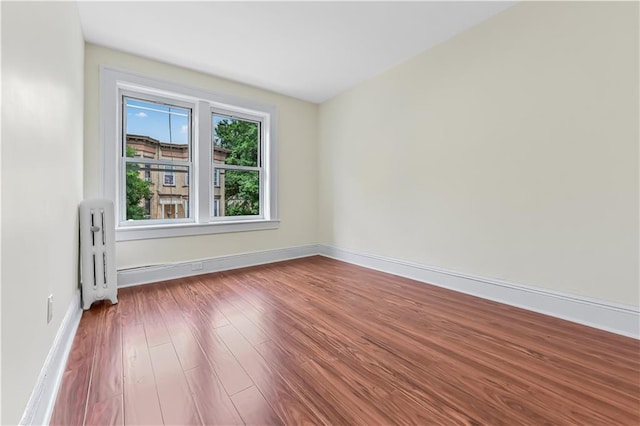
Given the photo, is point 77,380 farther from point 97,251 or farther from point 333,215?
point 333,215

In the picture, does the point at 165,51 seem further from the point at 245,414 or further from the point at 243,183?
the point at 245,414

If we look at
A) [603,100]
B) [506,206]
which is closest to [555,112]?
[603,100]

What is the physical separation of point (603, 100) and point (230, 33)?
10.4 feet

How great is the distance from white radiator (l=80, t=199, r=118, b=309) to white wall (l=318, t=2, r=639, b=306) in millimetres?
2977

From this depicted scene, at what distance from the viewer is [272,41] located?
2.82 m

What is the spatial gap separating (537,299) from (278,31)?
3400mm

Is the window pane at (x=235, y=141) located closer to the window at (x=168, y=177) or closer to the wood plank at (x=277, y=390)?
the window at (x=168, y=177)

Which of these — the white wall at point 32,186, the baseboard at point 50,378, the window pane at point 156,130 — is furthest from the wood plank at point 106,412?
the window pane at point 156,130

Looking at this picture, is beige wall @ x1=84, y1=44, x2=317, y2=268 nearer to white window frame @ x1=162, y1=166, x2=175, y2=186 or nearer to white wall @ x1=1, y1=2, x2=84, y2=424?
white window frame @ x1=162, y1=166, x2=175, y2=186

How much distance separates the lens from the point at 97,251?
2.42 meters

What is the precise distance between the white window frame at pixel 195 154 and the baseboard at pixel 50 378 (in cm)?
140

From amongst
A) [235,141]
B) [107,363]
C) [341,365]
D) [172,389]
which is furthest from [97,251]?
[341,365]

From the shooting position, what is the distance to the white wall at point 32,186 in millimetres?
907

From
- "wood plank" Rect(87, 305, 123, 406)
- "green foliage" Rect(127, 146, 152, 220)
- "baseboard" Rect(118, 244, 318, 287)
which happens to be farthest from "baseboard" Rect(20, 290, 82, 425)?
"green foliage" Rect(127, 146, 152, 220)
